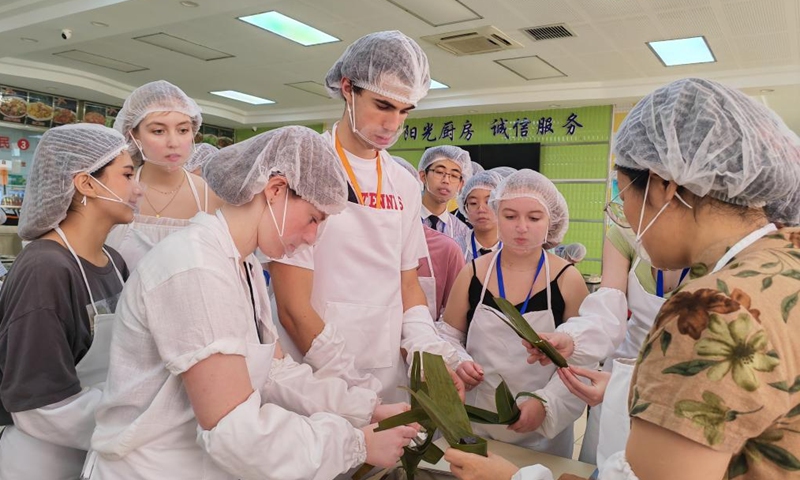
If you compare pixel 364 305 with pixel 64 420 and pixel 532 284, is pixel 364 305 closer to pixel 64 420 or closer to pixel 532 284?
pixel 532 284

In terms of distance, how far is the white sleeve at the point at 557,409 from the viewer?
1.95 metres

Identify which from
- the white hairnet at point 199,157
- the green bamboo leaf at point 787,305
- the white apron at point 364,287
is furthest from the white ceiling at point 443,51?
the green bamboo leaf at point 787,305

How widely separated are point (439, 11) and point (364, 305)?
14.8 feet

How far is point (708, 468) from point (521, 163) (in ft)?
29.9

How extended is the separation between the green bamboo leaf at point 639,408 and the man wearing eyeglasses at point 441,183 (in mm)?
2826

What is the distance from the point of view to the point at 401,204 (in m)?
2.16

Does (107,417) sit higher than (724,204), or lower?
lower

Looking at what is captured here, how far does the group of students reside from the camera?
2.91ft

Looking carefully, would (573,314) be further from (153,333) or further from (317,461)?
(153,333)

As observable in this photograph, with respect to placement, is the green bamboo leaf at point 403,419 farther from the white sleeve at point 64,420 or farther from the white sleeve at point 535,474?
the white sleeve at point 64,420

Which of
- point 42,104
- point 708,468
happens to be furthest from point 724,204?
point 42,104

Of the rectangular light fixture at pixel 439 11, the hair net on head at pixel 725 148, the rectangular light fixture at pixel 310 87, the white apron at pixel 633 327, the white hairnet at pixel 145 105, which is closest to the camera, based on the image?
the hair net on head at pixel 725 148

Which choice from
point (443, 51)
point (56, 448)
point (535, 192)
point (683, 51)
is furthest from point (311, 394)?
point (683, 51)

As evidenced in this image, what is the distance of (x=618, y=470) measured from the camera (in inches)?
37.5
